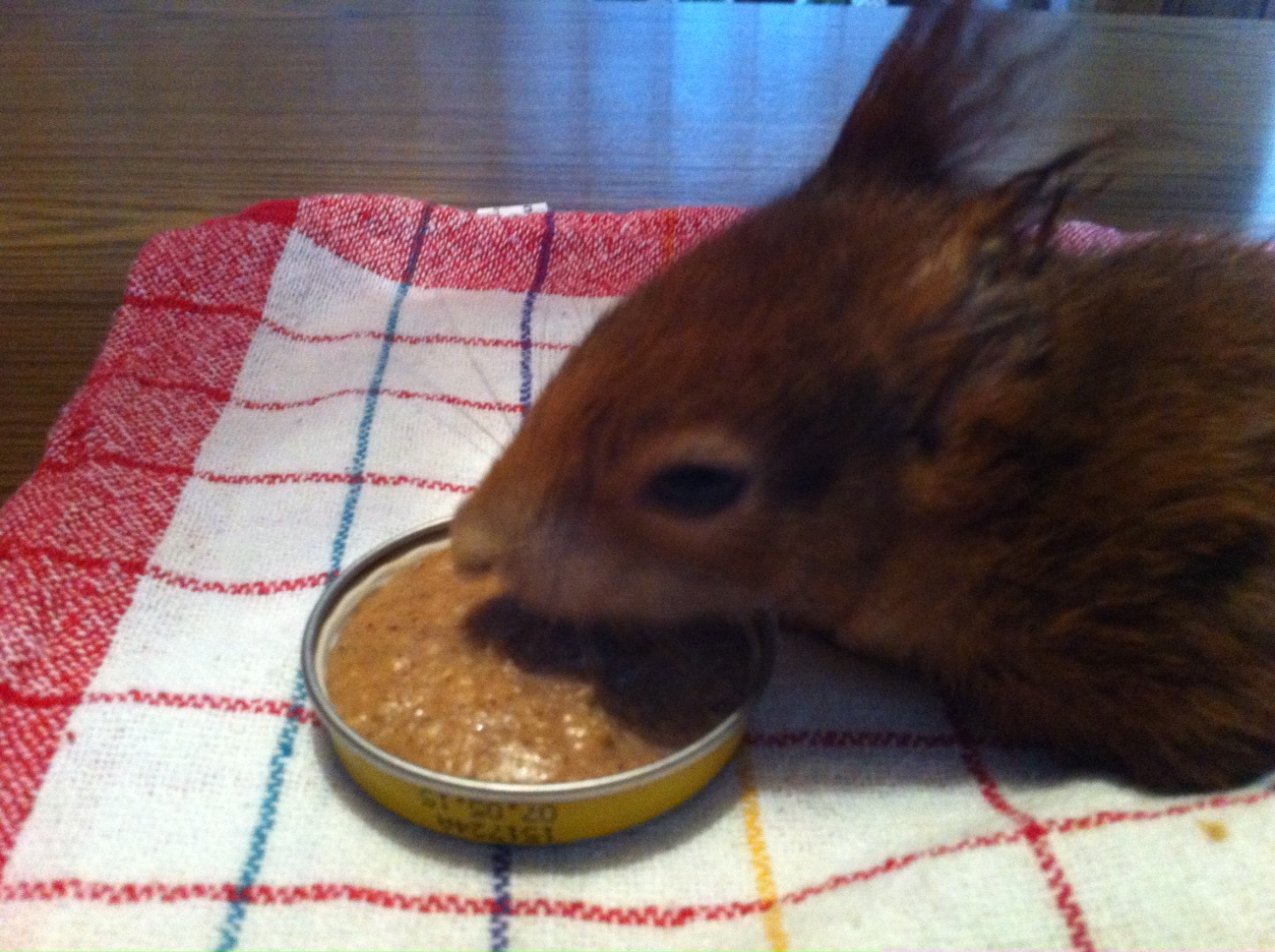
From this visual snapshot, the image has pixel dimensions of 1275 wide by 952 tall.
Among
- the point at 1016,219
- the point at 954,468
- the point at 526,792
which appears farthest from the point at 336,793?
the point at 1016,219

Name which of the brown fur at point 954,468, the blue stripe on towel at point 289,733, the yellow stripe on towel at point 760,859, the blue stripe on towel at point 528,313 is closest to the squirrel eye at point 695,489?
the brown fur at point 954,468

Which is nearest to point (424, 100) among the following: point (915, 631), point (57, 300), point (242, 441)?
point (57, 300)

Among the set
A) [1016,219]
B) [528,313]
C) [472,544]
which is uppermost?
[1016,219]

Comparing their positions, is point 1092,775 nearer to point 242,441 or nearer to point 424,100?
point 242,441

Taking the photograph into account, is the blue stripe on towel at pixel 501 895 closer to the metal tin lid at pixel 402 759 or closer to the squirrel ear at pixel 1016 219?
the metal tin lid at pixel 402 759

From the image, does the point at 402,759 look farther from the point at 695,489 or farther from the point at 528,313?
the point at 528,313

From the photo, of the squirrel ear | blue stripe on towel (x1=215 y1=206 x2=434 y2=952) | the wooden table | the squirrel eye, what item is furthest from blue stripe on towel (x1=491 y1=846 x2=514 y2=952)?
the wooden table
